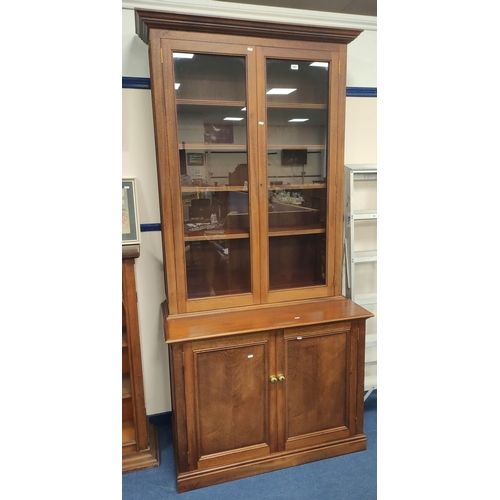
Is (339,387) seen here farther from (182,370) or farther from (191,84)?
(191,84)

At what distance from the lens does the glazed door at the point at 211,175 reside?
1.72m

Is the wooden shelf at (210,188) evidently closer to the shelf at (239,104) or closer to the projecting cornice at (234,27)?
the shelf at (239,104)

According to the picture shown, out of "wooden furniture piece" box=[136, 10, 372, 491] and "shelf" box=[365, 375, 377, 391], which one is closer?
"wooden furniture piece" box=[136, 10, 372, 491]

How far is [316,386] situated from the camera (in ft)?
6.15

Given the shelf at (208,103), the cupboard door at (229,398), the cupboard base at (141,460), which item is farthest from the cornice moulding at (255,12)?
the cupboard base at (141,460)

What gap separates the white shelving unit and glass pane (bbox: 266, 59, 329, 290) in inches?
10.8

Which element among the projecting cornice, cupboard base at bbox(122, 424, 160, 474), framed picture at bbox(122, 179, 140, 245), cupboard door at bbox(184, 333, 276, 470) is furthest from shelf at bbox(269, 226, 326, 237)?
cupboard base at bbox(122, 424, 160, 474)

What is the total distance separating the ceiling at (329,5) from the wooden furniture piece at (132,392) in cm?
152

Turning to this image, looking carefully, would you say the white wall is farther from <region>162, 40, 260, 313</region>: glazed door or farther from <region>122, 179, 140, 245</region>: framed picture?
<region>162, 40, 260, 313</region>: glazed door

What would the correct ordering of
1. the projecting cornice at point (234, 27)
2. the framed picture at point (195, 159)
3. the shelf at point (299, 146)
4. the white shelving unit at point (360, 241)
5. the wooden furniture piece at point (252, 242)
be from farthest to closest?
the white shelving unit at point (360, 241), the shelf at point (299, 146), the framed picture at point (195, 159), the wooden furniture piece at point (252, 242), the projecting cornice at point (234, 27)

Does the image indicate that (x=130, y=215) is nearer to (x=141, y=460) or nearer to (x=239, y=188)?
(x=239, y=188)

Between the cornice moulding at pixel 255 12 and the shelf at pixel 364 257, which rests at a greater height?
the cornice moulding at pixel 255 12

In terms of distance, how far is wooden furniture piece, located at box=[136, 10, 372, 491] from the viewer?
1695mm

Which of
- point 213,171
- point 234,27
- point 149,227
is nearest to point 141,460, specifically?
point 149,227
